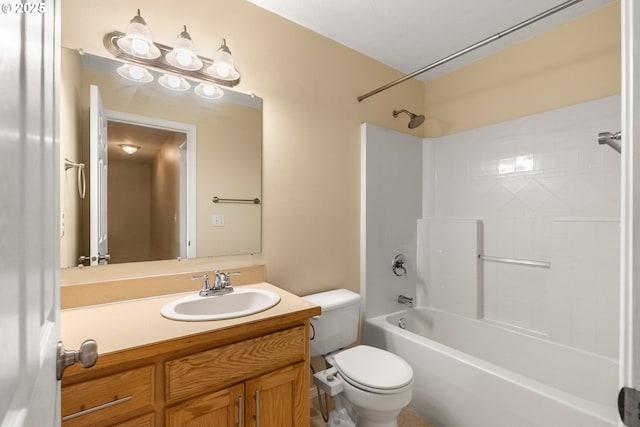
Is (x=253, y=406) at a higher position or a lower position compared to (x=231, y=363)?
lower

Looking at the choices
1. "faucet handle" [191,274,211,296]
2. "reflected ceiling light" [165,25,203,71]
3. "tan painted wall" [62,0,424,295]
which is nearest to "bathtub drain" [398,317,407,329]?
"tan painted wall" [62,0,424,295]

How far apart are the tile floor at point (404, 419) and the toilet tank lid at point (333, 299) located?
71cm

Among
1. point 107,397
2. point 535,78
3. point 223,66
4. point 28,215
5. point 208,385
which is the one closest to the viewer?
point 28,215

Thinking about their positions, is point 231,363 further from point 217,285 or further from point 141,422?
point 217,285

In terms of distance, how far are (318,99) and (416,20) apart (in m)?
0.79

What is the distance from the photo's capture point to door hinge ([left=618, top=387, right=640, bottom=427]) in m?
0.58

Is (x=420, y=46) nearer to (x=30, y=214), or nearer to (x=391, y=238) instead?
(x=391, y=238)

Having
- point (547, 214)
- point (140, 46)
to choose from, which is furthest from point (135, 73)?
point (547, 214)

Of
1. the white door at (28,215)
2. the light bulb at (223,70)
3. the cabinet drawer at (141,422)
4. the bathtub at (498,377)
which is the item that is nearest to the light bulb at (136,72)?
the light bulb at (223,70)

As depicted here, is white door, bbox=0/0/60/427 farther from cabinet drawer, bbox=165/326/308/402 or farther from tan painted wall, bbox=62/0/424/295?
tan painted wall, bbox=62/0/424/295

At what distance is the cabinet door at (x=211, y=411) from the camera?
3.33 ft

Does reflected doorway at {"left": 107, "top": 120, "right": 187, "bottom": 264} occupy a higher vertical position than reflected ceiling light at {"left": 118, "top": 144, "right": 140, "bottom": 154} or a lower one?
lower

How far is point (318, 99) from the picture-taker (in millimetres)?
2051

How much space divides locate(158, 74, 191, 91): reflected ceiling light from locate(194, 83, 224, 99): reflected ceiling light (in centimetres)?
5
